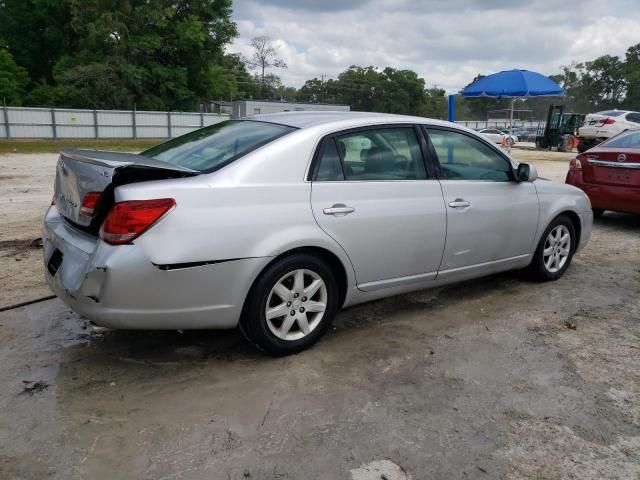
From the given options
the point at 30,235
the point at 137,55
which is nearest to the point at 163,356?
the point at 30,235

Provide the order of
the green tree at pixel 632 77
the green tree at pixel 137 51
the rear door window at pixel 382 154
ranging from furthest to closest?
the green tree at pixel 632 77 → the green tree at pixel 137 51 → the rear door window at pixel 382 154

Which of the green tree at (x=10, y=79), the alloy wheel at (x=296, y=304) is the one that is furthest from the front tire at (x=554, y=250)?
the green tree at (x=10, y=79)

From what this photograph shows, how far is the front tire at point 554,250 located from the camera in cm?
506

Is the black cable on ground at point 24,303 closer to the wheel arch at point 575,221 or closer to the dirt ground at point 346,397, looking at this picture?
the dirt ground at point 346,397

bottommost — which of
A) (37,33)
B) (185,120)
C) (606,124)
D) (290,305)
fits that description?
(290,305)

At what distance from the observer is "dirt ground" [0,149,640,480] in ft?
8.28

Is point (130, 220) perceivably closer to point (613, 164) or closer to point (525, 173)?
point (525, 173)

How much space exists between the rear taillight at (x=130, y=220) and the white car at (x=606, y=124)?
2372 centimetres

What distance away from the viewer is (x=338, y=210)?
354cm

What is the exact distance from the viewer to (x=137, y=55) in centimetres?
3962

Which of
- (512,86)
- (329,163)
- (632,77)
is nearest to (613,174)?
(329,163)

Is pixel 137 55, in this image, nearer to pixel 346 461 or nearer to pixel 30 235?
pixel 30 235

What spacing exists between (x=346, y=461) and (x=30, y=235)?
526 centimetres

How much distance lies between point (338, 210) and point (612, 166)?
5.48m
